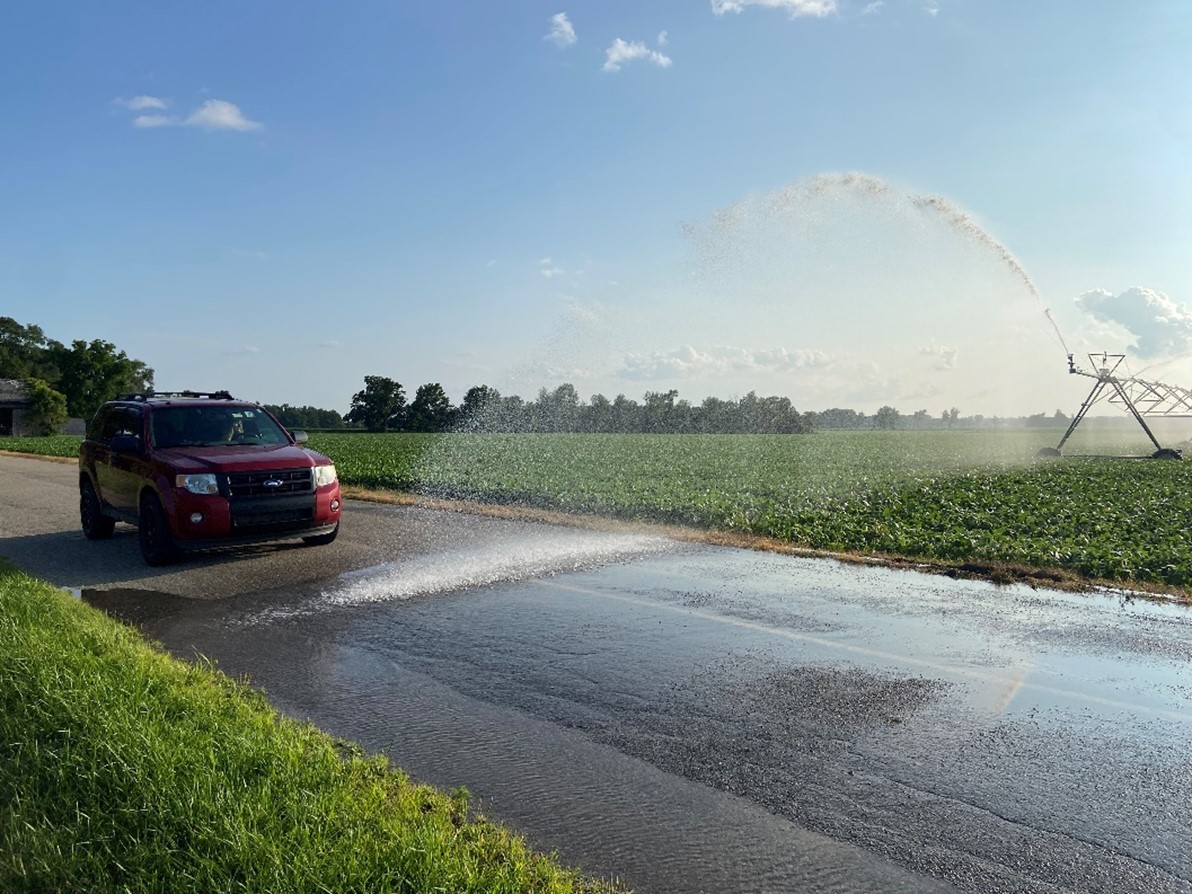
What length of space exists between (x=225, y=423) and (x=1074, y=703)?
9.72 m

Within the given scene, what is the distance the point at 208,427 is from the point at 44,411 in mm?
69097

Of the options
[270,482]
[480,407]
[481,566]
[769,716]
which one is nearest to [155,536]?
[270,482]

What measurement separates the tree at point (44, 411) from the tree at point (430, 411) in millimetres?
26935

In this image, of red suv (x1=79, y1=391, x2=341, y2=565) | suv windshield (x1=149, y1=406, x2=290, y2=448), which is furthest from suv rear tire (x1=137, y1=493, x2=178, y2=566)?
suv windshield (x1=149, y1=406, x2=290, y2=448)

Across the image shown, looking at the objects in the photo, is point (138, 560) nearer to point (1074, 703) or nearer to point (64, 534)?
point (64, 534)

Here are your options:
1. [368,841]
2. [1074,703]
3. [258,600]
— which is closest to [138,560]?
A: [258,600]

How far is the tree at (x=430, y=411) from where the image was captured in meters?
63.4

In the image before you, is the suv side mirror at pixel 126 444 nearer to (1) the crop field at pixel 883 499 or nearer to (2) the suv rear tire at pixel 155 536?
(2) the suv rear tire at pixel 155 536

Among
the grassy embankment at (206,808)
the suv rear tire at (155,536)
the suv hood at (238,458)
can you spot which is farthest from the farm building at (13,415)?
the grassy embankment at (206,808)

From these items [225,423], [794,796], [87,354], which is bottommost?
[794,796]

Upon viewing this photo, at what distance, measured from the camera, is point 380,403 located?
232 feet

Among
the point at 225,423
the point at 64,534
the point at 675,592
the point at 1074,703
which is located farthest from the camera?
the point at 64,534

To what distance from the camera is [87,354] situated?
261 ft

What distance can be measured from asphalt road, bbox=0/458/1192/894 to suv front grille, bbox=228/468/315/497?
0.86 metres
